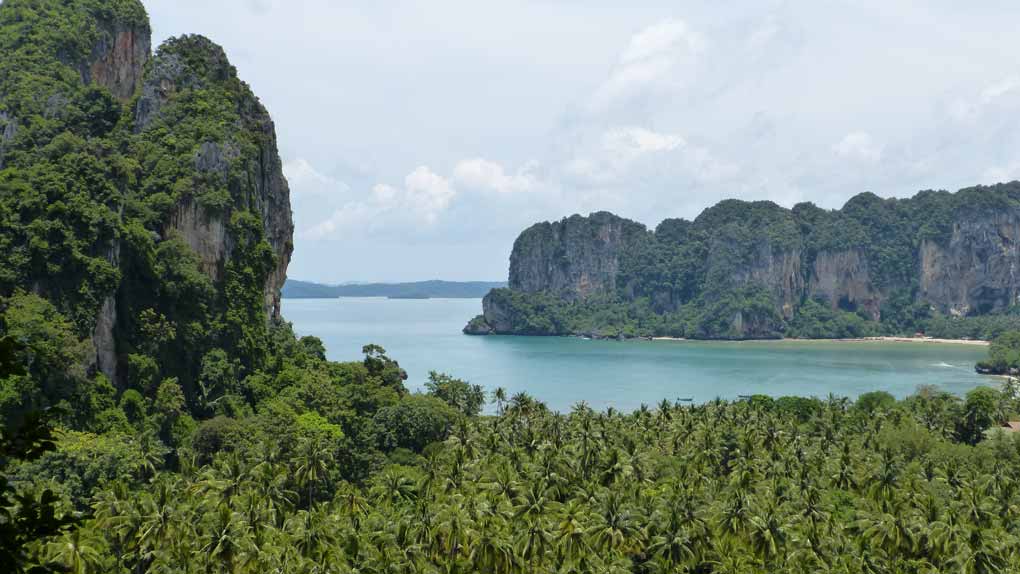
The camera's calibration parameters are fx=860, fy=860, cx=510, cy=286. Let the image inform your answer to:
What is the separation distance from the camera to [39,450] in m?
9.54

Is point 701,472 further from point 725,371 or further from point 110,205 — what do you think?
point 725,371

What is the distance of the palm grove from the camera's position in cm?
3906

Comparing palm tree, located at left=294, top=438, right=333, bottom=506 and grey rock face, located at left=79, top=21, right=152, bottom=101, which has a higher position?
grey rock face, located at left=79, top=21, right=152, bottom=101

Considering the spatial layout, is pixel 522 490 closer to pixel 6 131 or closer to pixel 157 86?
pixel 6 131

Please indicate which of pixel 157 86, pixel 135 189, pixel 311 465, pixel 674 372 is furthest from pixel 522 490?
pixel 674 372

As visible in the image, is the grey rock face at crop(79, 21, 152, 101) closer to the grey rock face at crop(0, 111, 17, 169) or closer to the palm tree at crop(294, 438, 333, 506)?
the grey rock face at crop(0, 111, 17, 169)

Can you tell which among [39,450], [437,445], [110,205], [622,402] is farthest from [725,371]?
[39,450]

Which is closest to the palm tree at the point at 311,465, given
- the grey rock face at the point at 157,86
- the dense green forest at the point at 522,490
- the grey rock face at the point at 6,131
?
the dense green forest at the point at 522,490

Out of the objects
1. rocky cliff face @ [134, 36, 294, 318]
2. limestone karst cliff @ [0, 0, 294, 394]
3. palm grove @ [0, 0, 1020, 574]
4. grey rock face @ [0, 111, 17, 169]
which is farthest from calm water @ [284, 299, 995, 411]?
grey rock face @ [0, 111, 17, 169]

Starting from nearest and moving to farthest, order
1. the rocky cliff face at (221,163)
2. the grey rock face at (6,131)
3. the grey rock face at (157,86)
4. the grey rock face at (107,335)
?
the grey rock face at (107,335) < the grey rock face at (6,131) < the rocky cliff face at (221,163) < the grey rock face at (157,86)

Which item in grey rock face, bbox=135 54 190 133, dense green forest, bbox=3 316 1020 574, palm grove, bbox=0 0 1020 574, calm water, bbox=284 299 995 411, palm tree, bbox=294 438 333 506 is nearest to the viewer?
dense green forest, bbox=3 316 1020 574

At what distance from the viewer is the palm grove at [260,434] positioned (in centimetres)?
3906

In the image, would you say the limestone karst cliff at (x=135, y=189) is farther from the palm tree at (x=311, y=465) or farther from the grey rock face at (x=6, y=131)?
the palm tree at (x=311, y=465)

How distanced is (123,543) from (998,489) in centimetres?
4620
